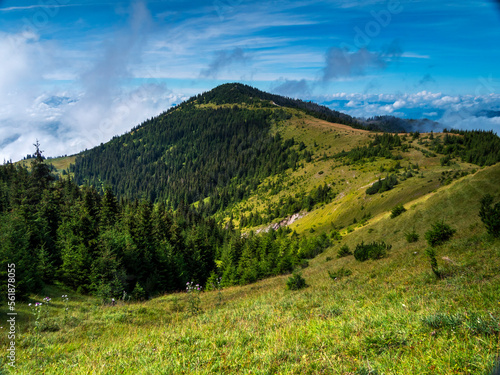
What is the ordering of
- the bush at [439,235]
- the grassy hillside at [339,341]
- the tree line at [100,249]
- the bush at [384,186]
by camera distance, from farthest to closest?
the bush at [384,186] < the tree line at [100,249] < the bush at [439,235] < the grassy hillside at [339,341]

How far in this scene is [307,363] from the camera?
13.9 ft

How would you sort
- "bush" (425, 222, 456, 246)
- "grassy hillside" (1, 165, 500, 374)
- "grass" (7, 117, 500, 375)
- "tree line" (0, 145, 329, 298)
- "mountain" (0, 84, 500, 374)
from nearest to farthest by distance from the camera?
"grassy hillside" (1, 165, 500, 374), "grass" (7, 117, 500, 375), "mountain" (0, 84, 500, 374), "bush" (425, 222, 456, 246), "tree line" (0, 145, 329, 298)

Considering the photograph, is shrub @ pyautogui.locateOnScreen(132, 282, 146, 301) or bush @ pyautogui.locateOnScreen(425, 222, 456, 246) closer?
bush @ pyautogui.locateOnScreen(425, 222, 456, 246)

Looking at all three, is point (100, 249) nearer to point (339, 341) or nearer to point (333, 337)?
point (333, 337)

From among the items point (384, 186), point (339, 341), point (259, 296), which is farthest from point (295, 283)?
point (384, 186)

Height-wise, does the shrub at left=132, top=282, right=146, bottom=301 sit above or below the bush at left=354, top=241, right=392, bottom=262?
below

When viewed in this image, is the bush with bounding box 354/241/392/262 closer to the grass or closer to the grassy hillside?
the grass

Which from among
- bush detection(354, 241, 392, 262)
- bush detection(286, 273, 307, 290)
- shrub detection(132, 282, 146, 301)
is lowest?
shrub detection(132, 282, 146, 301)

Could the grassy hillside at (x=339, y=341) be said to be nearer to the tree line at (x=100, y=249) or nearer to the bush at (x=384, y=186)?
the tree line at (x=100, y=249)

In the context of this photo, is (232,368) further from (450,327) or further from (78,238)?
(78,238)

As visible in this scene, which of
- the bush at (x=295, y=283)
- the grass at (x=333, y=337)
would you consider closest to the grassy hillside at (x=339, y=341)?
the grass at (x=333, y=337)

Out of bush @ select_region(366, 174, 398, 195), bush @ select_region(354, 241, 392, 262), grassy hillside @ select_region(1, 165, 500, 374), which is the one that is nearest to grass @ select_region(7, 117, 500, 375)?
grassy hillside @ select_region(1, 165, 500, 374)

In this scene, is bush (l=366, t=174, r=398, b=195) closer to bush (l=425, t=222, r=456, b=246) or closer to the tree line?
the tree line

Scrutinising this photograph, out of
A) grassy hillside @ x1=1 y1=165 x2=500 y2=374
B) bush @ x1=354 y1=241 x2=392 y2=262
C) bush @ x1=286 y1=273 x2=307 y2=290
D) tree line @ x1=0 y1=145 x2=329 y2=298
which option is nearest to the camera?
grassy hillside @ x1=1 y1=165 x2=500 y2=374
